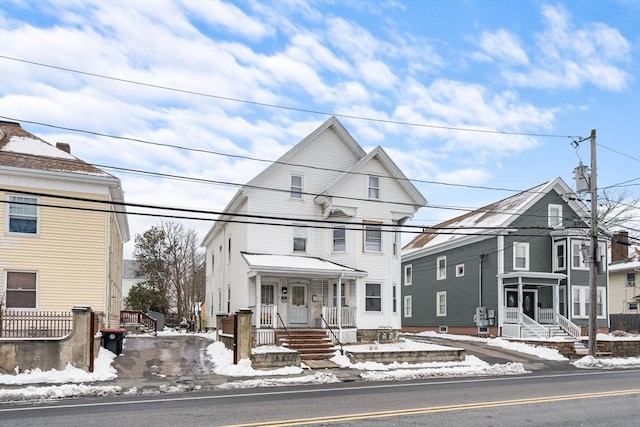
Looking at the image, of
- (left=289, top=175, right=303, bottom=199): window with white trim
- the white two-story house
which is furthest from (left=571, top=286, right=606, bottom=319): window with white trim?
(left=289, top=175, right=303, bottom=199): window with white trim

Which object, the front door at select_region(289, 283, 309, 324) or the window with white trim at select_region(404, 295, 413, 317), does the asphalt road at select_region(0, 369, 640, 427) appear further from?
the window with white trim at select_region(404, 295, 413, 317)

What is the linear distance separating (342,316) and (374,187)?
621 cm

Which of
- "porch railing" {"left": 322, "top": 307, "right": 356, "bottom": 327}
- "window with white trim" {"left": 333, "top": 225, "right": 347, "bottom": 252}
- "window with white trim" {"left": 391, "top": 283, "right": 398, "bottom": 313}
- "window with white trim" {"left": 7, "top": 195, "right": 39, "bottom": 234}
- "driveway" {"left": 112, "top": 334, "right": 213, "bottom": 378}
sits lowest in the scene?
"driveway" {"left": 112, "top": 334, "right": 213, "bottom": 378}

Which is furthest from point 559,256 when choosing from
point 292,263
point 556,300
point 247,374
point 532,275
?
point 247,374

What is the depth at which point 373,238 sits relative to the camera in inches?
1057

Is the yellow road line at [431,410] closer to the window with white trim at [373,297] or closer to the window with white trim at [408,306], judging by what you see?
the window with white trim at [373,297]

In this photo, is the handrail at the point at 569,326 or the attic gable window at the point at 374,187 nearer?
the attic gable window at the point at 374,187

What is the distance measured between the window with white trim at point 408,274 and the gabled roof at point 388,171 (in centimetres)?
1526

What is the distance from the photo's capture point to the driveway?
18.0 m

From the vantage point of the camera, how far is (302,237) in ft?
88.4

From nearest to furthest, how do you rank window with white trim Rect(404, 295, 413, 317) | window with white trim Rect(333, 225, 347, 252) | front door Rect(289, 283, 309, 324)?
front door Rect(289, 283, 309, 324)
window with white trim Rect(333, 225, 347, 252)
window with white trim Rect(404, 295, 413, 317)

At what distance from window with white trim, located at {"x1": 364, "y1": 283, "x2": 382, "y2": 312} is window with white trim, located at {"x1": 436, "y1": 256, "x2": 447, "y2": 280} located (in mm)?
12187

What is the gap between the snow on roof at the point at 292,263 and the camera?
23.4m

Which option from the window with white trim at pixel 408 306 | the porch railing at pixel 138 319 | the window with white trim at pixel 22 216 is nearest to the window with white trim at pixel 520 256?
the window with white trim at pixel 408 306
